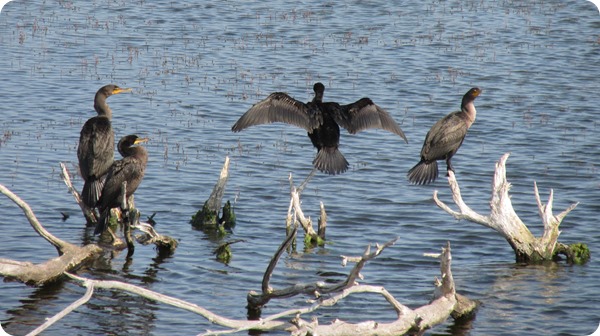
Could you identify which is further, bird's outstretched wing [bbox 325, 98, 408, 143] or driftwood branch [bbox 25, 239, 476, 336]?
bird's outstretched wing [bbox 325, 98, 408, 143]

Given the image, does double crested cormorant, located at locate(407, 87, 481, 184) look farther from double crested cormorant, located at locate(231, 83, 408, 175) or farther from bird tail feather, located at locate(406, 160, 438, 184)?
double crested cormorant, located at locate(231, 83, 408, 175)

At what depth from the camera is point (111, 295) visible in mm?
11539

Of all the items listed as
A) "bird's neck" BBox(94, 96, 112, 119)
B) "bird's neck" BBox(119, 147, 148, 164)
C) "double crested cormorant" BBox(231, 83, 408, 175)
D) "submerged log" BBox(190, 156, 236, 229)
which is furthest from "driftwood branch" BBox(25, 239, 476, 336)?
"bird's neck" BBox(94, 96, 112, 119)

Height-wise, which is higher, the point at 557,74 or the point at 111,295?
the point at 557,74

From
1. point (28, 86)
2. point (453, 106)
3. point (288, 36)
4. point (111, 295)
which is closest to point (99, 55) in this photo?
point (28, 86)

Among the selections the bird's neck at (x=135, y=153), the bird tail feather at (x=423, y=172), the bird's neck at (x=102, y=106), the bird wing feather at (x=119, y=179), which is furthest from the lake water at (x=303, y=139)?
the bird's neck at (x=102, y=106)

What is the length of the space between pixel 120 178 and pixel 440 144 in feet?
13.1

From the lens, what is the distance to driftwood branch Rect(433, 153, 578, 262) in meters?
12.1

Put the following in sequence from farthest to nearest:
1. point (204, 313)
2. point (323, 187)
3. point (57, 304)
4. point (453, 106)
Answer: point (453, 106) < point (323, 187) < point (57, 304) < point (204, 313)

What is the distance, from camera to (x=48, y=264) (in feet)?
37.4

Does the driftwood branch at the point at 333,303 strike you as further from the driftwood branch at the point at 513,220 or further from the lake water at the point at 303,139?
the driftwood branch at the point at 513,220

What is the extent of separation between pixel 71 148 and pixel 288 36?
372 inches

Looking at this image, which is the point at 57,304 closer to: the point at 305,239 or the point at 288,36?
the point at 305,239

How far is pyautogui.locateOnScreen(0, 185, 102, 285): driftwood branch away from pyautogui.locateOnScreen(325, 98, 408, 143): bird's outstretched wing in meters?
3.63
